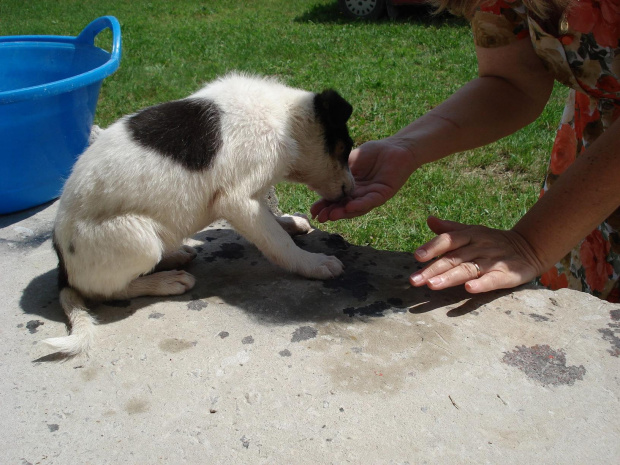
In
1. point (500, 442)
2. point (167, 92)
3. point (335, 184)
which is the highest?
point (335, 184)

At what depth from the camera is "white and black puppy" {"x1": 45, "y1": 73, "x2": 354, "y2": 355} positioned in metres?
2.74

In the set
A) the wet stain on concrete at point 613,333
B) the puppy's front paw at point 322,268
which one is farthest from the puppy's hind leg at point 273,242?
the wet stain on concrete at point 613,333

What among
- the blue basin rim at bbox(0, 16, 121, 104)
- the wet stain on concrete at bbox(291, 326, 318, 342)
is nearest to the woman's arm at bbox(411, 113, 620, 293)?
the wet stain on concrete at bbox(291, 326, 318, 342)

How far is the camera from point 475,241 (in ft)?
8.74

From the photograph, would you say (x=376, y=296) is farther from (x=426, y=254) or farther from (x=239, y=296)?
(x=239, y=296)

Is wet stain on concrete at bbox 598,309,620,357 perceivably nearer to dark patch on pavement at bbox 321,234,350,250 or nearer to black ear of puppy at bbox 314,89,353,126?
dark patch on pavement at bbox 321,234,350,250

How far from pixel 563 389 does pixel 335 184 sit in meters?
1.69

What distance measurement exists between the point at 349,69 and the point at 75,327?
716 centimetres

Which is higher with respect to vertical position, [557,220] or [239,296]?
[557,220]

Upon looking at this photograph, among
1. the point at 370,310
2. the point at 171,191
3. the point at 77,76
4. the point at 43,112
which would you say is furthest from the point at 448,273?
the point at 43,112

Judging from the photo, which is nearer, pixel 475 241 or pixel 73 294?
pixel 475 241

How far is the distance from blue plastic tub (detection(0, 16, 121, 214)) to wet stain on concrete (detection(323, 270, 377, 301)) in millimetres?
2107

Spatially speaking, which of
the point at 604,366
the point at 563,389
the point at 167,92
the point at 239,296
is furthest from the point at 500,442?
the point at 167,92

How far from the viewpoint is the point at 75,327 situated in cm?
262
